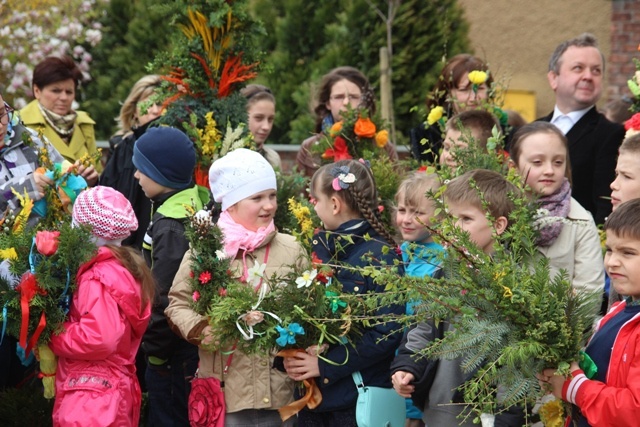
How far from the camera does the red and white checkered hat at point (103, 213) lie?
4.82m

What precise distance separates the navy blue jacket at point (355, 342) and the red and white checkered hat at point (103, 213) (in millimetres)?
963

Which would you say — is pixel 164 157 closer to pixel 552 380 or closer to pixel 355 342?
pixel 355 342

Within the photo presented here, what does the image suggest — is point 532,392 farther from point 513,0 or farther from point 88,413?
point 513,0

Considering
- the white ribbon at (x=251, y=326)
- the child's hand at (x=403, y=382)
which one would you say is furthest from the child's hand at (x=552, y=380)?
the white ribbon at (x=251, y=326)

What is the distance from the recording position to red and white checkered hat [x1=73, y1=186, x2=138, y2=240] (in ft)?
15.8

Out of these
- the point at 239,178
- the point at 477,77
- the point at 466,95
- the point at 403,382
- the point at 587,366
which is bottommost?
the point at 403,382

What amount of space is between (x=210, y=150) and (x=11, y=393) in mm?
1876

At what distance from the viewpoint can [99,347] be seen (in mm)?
4566

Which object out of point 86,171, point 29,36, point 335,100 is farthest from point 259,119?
point 29,36

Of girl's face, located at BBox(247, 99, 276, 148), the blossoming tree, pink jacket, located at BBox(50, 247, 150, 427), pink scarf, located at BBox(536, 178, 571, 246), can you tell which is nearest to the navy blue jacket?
pink scarf, located at BBox(536, 178, 571, 246)

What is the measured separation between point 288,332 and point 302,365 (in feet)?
0.83

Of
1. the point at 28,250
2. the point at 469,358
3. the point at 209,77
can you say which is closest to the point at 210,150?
the point at 209,77

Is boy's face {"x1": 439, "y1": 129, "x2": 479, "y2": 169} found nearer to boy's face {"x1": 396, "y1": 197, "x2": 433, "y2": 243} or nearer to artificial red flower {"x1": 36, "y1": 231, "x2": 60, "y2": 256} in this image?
boy's face {"x1": 396, "y1": 197, "x2": 433, "y2": 243}

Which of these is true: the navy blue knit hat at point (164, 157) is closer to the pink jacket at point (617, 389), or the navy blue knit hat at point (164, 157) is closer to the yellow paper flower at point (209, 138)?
the yellow paper flower at point (209, 138)
